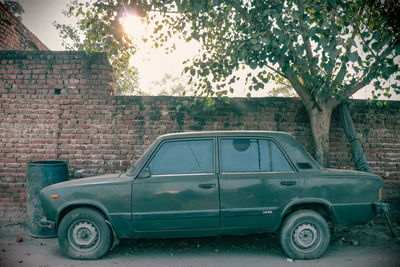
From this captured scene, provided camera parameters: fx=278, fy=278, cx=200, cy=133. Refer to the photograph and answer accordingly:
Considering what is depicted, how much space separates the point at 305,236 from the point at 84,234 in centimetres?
289

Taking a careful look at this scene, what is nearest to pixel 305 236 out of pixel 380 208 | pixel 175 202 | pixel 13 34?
pixel 380 208

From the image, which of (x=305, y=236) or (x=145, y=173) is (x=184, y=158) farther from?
(x=305, y=236)

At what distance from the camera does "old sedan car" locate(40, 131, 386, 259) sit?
3.55 meters

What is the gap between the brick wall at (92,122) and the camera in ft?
17.9

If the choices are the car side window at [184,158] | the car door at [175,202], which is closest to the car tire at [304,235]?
the car door at [175,202]

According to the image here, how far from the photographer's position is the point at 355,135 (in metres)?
5.46

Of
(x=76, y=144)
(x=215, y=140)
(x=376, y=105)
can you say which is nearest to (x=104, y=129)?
(x=76, y=144)

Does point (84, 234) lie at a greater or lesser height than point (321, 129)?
lesser

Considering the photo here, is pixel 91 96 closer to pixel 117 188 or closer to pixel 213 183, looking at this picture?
pixel 117 188

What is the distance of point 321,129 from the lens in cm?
540

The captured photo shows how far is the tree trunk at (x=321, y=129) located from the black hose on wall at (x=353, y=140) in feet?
1.11

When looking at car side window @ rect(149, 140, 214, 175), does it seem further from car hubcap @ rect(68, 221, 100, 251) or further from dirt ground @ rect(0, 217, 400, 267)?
dirt ground @ rect(0, 217, 400, 267)

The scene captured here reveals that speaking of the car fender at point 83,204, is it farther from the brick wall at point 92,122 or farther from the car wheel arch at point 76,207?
the brick wall at point 92,122

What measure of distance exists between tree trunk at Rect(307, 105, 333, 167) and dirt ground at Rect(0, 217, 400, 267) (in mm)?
1386
